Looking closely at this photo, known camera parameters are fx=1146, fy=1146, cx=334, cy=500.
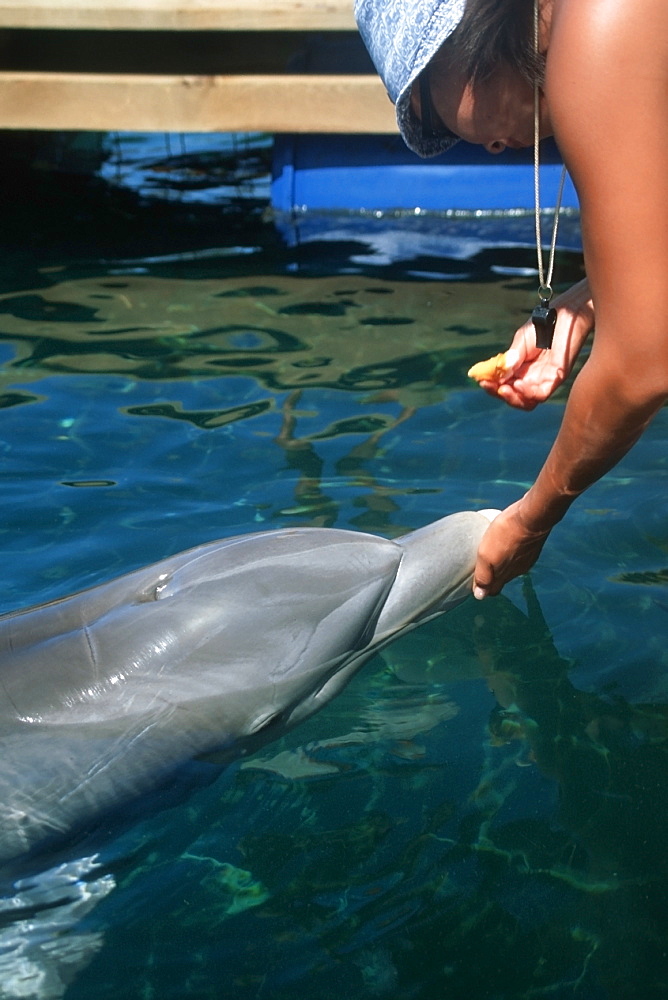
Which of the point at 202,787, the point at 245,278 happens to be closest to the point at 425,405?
the point at 245,278

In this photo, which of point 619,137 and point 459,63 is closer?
point 619,137

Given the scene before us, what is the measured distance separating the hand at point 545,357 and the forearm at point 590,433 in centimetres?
51

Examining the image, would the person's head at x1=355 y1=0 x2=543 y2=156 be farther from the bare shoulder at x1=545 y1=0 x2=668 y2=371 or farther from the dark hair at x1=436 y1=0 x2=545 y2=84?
the bare shoulder at x1=545 y1=0 x2=668 y2=371

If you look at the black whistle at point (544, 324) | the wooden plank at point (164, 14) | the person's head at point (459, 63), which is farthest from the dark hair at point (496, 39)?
the wooden plank at point (164, 14)

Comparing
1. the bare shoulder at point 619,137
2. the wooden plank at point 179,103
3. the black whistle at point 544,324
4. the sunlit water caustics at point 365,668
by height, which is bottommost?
the sunlit water caustics at point 365,668

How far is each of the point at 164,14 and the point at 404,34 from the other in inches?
241

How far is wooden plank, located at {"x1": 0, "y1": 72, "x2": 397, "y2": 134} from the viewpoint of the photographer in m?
8.16

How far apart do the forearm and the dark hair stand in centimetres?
69

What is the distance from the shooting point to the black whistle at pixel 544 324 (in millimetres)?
3328

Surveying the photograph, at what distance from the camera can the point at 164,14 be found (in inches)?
317

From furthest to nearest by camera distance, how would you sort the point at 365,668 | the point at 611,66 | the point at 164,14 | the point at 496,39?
the point at 164,14, the point at 365,668, the point at 496,39, the point at 611,66

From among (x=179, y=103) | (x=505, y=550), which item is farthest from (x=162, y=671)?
(x=179, y=103)

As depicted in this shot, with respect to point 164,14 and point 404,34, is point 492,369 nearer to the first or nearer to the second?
point 404,34

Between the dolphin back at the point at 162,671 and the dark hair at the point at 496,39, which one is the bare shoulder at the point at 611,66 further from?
the dolphin back at the point at 162,671
